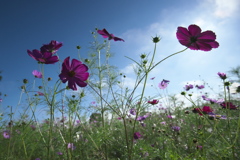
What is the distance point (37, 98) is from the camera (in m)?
1.95

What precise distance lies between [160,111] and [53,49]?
128 inches

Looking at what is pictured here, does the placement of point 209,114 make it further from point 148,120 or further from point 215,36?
point 148,120

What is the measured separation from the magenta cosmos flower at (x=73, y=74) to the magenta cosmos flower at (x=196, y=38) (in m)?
0.65

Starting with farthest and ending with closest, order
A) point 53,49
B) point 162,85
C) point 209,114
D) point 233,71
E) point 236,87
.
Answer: point 233,71
point 162,85
point 236,87
point 209,114
point 53,49

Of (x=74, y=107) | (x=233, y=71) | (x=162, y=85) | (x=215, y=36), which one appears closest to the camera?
(x=215, y=36)

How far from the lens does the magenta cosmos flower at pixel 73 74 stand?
1.04 meters

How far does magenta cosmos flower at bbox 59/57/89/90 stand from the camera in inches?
41.1

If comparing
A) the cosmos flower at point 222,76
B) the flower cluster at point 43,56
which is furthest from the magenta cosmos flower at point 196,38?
the flower cluster at point 43,56

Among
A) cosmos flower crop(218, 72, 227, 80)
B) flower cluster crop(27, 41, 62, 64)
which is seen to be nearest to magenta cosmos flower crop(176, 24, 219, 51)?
cosmos flower crop(218, 72, 227, 80)

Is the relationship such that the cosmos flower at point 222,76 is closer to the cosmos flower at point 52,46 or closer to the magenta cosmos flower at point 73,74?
the magenta cosmos flower at point 73,74

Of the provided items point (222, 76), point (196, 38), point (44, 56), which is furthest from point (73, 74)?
point (222, 76)

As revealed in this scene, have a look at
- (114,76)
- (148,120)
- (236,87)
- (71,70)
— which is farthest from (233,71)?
(71,70)

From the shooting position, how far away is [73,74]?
1073mm

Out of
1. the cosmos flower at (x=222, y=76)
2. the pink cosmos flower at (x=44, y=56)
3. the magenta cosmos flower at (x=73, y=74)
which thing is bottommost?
the magenta cosmos flower at (x=73, y=74)
